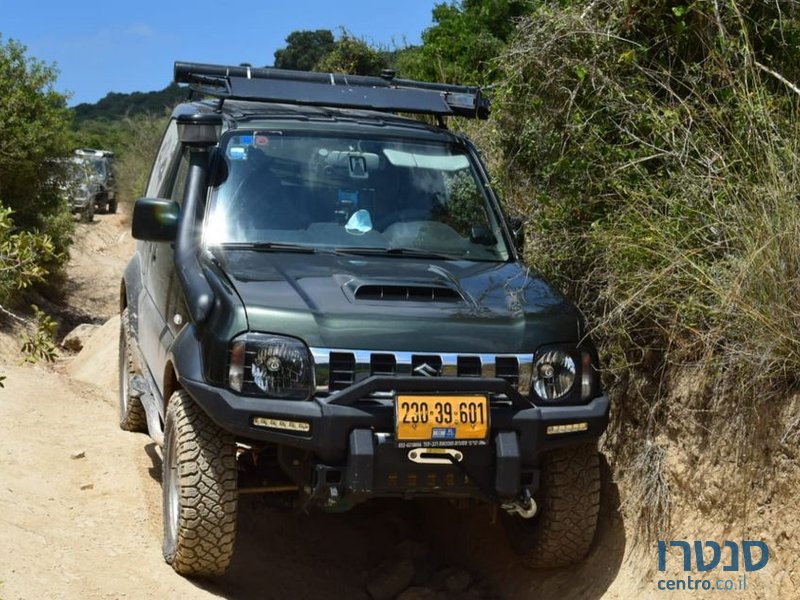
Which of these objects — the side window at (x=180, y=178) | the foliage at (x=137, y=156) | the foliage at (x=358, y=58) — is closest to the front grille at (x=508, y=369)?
the side window at (x=180, y=178)

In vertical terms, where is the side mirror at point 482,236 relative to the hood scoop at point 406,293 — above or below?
above

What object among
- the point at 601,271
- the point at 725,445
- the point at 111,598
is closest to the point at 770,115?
the point at 601,271

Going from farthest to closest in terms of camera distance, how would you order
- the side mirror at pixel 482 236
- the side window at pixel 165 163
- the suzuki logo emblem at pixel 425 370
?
the side window at pixel 165 163, the side mirror at pixel 482 236, the suzuki logo emblem at pixel 425 370

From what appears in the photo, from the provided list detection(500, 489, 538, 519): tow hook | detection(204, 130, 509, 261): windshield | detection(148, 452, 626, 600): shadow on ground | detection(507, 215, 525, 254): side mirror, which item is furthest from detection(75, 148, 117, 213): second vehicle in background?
detection(500, 489, 538, 519): tow hook

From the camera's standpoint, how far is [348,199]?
6.13 meters

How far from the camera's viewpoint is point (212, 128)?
5980 millimetres

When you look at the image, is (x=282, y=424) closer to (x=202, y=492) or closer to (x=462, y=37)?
(x=202, y=492)

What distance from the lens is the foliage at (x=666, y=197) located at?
5.26 m

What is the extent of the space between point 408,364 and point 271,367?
1.82ft

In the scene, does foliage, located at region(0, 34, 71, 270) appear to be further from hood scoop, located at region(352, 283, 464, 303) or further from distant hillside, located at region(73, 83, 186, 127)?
distant hillside, located at region(73, 83, 186, 127)

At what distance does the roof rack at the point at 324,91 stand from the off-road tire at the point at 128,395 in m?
1.75

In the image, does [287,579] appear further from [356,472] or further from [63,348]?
[63,348]

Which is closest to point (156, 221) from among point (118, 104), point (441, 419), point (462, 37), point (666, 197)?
point (441, 419)

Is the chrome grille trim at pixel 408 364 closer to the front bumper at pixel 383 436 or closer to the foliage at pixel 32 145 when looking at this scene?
the front bumper at pixel 383 436
